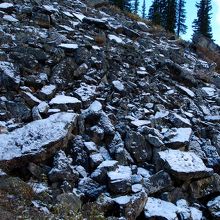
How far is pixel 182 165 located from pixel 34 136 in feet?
11.8

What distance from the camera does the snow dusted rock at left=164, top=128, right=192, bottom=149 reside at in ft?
35.7

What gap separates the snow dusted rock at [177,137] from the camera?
10.9 m

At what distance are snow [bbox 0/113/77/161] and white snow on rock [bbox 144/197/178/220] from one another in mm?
2482

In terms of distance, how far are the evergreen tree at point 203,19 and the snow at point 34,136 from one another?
39319 millimetres

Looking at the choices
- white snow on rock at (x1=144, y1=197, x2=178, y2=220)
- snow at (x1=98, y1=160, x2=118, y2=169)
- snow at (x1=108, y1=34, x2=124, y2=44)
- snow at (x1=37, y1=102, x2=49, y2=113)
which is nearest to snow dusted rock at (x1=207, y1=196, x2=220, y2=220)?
white snow on rock at (x1=144, y1=197, x2=178, y2=220)

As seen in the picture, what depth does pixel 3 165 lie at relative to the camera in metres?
8.48

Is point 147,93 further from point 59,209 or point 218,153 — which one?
point 59,209

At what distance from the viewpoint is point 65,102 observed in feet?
36.4

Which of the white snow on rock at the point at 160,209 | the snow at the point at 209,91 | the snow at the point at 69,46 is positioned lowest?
the white snow on rock at the point at 160,209

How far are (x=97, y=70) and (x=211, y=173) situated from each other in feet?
18.7

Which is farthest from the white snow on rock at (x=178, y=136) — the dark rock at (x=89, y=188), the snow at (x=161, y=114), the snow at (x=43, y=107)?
the snow at (x=43, y=107)

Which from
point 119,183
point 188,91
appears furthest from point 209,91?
point 119,183

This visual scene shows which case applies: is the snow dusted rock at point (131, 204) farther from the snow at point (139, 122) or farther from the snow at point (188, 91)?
the snow at point (188, 91)

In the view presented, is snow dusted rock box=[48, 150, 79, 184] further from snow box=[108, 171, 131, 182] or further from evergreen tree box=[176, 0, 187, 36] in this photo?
evergreen tree box=[176, 0, 187, 36]
